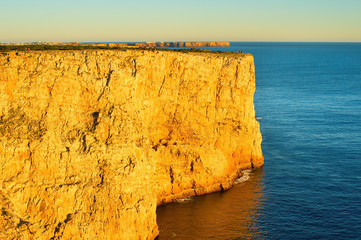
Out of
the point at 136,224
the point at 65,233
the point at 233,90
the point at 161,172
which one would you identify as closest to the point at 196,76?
the point at 233,90

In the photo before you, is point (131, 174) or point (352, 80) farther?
point (352, 80)

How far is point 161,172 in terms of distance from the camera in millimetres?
49281

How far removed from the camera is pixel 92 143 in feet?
126

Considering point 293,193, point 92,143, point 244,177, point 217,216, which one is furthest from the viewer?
point 244,177

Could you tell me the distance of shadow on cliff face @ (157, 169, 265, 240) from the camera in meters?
41.8

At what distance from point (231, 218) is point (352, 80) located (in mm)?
107436

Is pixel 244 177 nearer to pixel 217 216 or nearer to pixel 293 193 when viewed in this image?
pixel 293 193

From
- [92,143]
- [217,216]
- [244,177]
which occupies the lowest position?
[217,216]

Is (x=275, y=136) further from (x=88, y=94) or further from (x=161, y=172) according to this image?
(x=88, y=94)

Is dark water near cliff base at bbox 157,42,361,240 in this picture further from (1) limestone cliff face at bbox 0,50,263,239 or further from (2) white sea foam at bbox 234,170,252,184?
(1) limestone cliff face at bbox 0,50,263,239

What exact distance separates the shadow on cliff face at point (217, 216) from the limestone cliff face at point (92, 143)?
2285 mm

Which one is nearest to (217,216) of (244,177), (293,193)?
(293,193)

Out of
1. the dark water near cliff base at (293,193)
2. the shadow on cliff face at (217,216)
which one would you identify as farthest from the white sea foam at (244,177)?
the shadow on cliff face at (217,216)

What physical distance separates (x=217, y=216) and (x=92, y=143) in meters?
16.7
